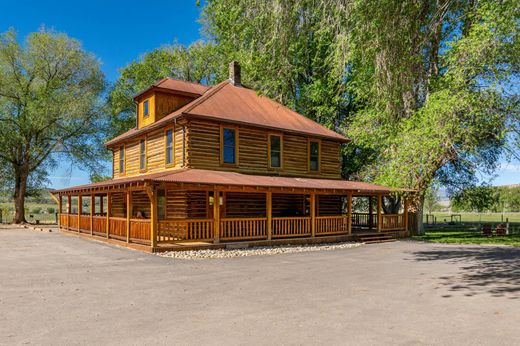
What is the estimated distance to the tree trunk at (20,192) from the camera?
35.2 metres

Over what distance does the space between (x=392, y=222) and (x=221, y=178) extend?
12.1m

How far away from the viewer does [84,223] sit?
22.7 metres


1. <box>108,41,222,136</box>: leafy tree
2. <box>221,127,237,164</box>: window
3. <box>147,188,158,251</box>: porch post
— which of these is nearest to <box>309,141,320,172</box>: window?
<box>221,127,237,164</box>: window

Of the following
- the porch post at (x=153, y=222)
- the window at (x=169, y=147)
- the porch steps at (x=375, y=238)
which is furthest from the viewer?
the porch steps at (x=375, y=238)

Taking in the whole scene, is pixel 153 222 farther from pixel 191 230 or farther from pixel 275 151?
pixel 275 151

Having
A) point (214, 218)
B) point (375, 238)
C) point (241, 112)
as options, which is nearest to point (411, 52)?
point (214, 218)

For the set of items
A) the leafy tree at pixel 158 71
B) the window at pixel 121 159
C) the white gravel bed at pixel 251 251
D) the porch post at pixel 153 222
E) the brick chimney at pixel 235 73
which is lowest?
the white gravel bed at pixel 251 251

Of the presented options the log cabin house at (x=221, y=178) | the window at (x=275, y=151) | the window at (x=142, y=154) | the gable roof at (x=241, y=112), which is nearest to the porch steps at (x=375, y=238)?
the log cabin house at (x=221, y=178)

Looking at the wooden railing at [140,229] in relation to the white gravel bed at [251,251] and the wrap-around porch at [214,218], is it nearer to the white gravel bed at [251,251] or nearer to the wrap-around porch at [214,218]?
the wrap-around porch at [214,218]

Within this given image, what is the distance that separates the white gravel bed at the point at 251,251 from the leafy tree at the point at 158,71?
2649 centimetres

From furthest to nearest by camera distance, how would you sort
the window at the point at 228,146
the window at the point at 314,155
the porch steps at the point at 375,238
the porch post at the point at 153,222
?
the window at the point at 314,155 → the porch steps at the point at 375,238 → the window at the point at 228,146 → the porch post at the point at 153,222

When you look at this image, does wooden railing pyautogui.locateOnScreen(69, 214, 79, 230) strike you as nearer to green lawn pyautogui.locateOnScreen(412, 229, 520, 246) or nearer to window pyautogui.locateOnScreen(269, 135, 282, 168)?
window pyautogui.locateOnScreen(269, 135, 282, 168)

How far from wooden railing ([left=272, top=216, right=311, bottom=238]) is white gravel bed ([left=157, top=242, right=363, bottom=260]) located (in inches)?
38.7

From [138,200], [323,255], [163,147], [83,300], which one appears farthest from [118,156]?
[83,300]
